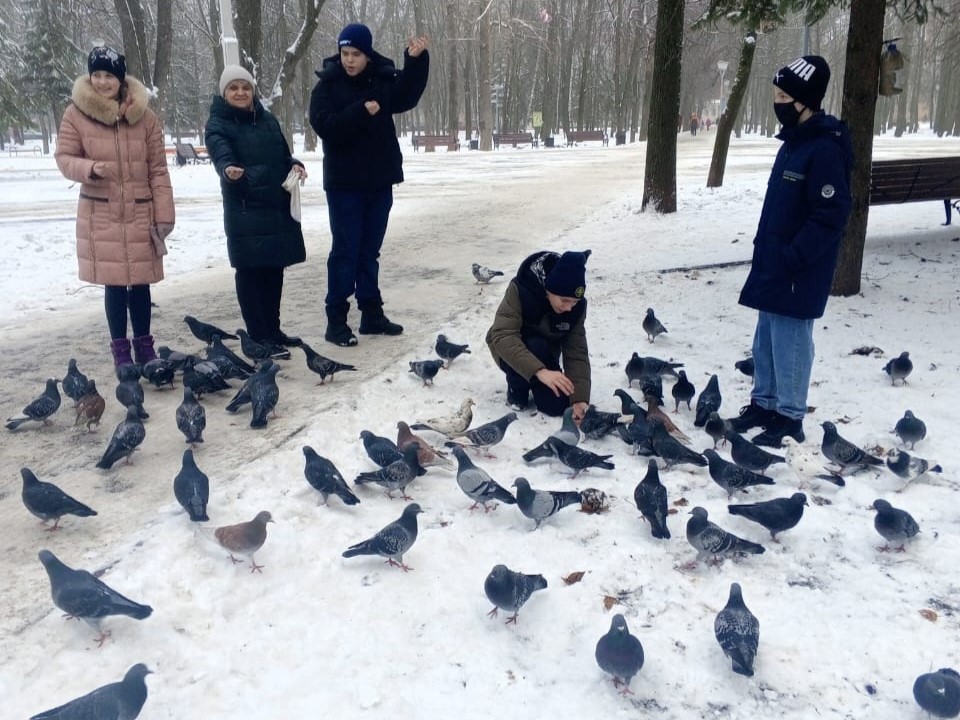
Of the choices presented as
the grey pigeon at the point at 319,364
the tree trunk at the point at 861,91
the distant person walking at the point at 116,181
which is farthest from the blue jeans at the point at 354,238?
the tree trunk at the point at 861,91

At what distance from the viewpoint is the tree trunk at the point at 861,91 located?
747 centimetres

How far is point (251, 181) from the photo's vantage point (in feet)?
20.0

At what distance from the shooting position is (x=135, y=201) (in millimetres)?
5723

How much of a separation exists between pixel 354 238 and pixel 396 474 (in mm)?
3016

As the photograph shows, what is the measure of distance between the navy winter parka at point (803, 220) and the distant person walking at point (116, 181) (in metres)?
4.46

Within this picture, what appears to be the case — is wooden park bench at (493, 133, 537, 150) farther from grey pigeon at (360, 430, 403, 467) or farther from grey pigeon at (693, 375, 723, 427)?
grey pigeon at (360, 430, 403, 467)

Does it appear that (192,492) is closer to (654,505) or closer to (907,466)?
(654,505)

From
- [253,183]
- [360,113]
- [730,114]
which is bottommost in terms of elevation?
[253,183]

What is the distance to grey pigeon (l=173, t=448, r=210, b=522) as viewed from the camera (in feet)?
12.8

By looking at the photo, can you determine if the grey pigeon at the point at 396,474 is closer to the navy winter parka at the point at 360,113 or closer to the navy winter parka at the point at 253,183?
the navy winter parka at the point at 253,183

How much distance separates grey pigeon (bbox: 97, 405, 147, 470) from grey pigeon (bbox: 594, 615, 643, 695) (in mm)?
3149

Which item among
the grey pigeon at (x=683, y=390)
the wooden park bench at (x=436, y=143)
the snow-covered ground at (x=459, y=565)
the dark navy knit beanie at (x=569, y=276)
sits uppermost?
the wooden park bench at (x=436, y=143)

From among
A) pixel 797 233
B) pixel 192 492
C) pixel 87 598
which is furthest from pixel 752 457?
pixel 87 598

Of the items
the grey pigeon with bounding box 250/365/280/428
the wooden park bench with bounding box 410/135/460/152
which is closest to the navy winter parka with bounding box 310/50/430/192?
the grey pigeon with bounding box 250/365/280/428
